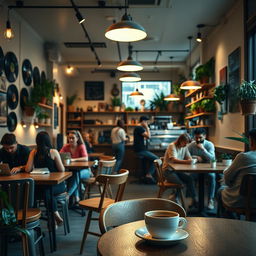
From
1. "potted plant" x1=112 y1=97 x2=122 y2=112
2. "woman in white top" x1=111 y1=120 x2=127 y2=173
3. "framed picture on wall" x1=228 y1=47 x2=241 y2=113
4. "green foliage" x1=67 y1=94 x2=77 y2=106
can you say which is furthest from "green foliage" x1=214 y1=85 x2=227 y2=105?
"green foliage" x1=67 y1=94 x2=77 y2=106

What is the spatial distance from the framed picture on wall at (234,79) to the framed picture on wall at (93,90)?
7065 millimetres

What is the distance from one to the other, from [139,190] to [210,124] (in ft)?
7.46

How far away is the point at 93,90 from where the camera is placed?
43.9 ft

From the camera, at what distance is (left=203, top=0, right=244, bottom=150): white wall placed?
6.32 m

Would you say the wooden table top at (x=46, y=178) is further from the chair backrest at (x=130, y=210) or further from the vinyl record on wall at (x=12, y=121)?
the vinyl record on wall at (x=12, y=121)

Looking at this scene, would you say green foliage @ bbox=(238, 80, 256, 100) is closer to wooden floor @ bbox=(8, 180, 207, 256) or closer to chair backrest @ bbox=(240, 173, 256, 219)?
chair backrest @ bbox=(240, 173, 256, 219)

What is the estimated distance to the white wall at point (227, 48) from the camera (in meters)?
6.32

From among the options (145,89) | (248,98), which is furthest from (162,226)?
(145,89)

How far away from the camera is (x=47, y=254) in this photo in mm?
3670

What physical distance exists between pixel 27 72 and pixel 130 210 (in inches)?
257

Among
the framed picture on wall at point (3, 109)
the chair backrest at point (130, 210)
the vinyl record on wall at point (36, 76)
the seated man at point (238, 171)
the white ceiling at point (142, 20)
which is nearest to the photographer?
the chair backrest at point (130, 210)

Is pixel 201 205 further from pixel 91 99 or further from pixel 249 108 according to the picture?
pixel 91 99

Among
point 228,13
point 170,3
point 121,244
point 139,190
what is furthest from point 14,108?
point 121,244

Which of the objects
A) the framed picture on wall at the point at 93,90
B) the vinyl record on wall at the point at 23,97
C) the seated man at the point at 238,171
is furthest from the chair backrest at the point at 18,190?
the framed picture on wall at the point at 93,90
